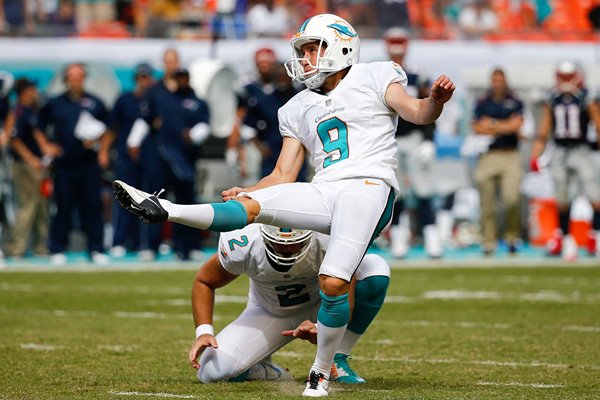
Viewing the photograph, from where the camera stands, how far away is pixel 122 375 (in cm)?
533

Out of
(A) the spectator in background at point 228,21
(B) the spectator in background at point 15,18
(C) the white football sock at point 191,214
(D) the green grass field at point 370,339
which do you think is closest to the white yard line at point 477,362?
(D) the green grass field at point 370,339

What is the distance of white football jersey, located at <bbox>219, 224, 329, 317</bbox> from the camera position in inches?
197

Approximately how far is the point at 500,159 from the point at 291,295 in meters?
7.65

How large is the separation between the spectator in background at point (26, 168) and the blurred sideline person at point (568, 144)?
4761 millimetres

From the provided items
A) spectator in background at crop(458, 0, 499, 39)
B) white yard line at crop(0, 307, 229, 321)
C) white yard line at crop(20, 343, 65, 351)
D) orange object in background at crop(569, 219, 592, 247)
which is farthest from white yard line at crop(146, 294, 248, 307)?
spectator in background at crop(458, 0, 499, 39)

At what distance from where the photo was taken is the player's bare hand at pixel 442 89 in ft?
15.1

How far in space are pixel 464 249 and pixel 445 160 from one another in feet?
3.34

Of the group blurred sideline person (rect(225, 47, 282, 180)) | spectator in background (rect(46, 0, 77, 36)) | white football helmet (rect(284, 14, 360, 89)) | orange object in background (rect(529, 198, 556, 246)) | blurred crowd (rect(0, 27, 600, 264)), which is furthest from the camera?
spectator in background (rect(46, 0, 77, 36))

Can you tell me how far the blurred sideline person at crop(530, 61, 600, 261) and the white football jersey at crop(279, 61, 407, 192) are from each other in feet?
24.0

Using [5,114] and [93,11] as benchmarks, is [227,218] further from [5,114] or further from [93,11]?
[93,11]

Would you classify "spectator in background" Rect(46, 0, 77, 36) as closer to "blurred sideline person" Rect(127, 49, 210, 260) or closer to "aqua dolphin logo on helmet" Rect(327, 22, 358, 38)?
"blurred sideline person" Rect(127, 49, 210, 260)

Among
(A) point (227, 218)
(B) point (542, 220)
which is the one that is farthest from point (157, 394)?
(B) point (542, 220)

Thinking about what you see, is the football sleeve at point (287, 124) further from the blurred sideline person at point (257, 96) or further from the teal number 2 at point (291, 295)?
the blurred sideline person at point (257, 96)

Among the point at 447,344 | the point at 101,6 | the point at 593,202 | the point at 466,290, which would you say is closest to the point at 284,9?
the point at 101,6
